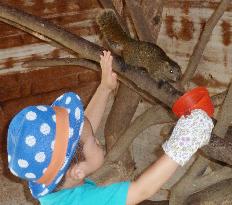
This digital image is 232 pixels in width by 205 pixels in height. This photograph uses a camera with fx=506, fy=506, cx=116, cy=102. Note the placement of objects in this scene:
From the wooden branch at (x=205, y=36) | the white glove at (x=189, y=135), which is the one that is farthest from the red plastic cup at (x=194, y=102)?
the wooden branch at (x=205, y=36)

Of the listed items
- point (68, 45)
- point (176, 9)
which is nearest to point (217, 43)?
point (176, 9)

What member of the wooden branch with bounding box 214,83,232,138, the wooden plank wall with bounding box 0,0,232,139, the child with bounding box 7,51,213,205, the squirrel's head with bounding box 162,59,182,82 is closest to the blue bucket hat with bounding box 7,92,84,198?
the child with bounding box 7,51,213,205

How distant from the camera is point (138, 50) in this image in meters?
2.05

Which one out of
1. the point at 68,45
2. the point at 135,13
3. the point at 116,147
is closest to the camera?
the point at 68,45

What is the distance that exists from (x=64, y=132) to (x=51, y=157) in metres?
0.06

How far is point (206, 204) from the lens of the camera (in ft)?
5.16

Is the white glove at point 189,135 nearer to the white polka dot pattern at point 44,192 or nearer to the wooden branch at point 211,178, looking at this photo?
the white polka dot pattern at point 44,192

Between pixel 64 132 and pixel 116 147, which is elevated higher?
pixel 64 132

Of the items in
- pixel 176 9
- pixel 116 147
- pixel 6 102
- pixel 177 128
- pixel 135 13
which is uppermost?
pixel 177 128

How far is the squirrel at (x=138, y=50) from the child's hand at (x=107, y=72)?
564 millimetres

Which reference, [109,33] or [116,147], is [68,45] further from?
[116,147]

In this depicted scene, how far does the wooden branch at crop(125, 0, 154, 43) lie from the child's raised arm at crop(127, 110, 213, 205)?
927mm

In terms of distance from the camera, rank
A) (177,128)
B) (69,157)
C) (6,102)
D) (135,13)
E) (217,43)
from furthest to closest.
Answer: (6,102) → (217,43) → (135,13) → (69,157) → (177,128)

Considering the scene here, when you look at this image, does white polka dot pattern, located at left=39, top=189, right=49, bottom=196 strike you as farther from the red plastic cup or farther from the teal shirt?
the red plastic cup
